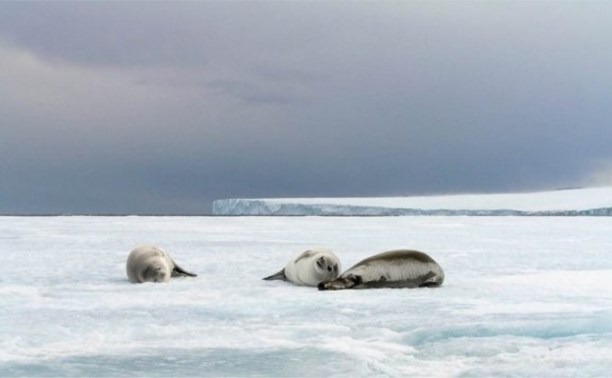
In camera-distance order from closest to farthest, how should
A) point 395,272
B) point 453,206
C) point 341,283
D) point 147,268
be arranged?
point 341,283, point 395,272, point 147,268, point 453,206

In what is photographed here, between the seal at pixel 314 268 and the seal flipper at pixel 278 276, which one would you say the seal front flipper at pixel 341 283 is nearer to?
the seal at pixel 314 268

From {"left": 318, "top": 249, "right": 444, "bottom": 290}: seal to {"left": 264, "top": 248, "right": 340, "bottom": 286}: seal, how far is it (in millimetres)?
165

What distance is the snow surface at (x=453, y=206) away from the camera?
76.6 feet

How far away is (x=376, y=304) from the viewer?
454 cm

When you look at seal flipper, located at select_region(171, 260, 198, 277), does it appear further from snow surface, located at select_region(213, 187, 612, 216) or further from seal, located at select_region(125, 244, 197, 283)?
snow surface, located at select_region(213, 187, 612, 216)

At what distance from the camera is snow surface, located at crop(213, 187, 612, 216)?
2334 centimetres

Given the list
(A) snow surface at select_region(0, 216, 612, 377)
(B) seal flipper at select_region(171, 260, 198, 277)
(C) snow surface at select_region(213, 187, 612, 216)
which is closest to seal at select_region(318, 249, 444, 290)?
(A) snow surface at select_region(0, 216, 612, 377)

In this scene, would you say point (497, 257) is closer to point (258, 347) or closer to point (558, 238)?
point (558, 238)

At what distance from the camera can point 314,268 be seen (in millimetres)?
5516

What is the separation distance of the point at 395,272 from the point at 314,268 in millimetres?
519

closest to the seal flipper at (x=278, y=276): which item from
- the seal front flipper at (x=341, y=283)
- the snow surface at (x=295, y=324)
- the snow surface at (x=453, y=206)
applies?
the snow surface at (x=295, y=324)

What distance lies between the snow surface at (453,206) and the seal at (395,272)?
17.5 m

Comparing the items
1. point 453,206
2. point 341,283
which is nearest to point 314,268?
point 341,283

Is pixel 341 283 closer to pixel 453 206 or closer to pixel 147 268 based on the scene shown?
pixel 147 268
